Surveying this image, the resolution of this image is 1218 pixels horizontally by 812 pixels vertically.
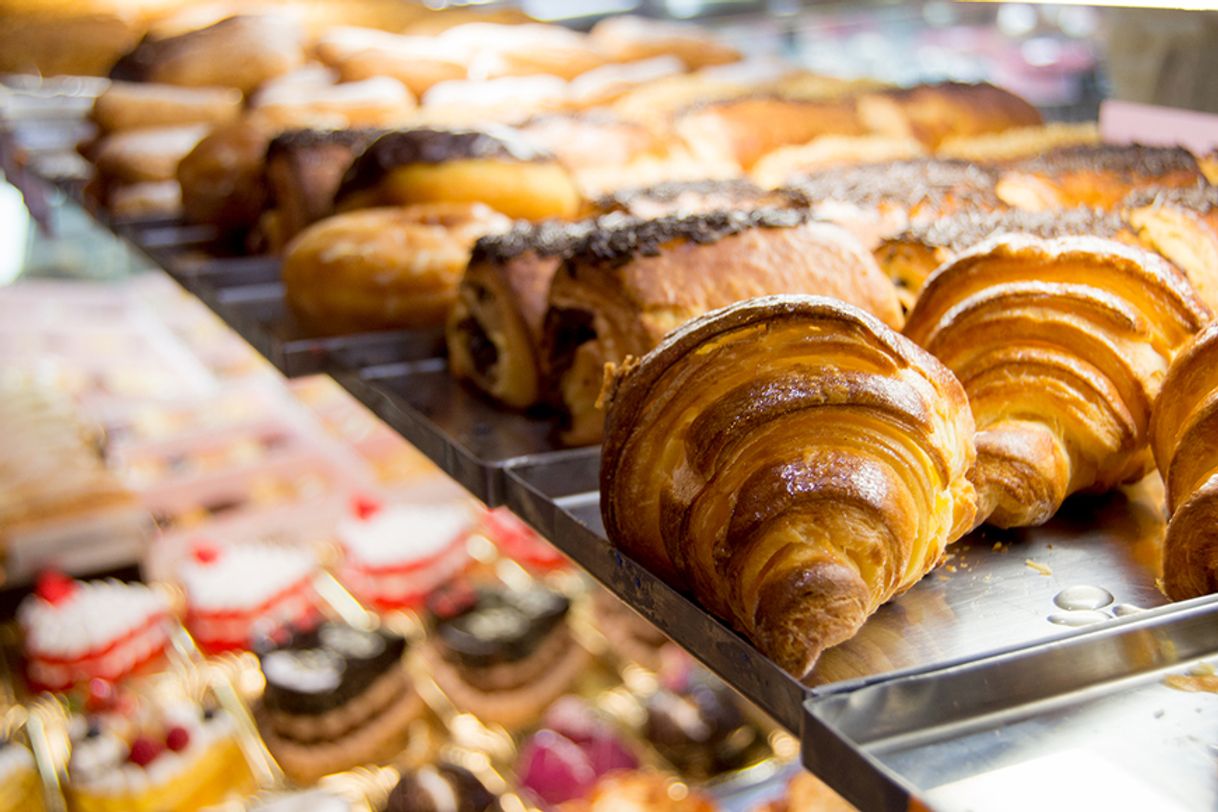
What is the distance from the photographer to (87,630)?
3.66m

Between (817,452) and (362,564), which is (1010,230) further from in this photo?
(362,564)

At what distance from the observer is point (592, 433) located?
1477 millimetres

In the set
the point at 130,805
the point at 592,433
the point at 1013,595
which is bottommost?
the point at 130,805

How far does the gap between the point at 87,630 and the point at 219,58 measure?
1.80m

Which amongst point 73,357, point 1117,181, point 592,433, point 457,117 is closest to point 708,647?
point 592,433

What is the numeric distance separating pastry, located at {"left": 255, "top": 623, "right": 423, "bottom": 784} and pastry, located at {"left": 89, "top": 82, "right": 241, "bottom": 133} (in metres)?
1.59

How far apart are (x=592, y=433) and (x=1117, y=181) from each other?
927 mm

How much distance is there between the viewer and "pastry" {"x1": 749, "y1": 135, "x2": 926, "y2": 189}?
2.45 metres

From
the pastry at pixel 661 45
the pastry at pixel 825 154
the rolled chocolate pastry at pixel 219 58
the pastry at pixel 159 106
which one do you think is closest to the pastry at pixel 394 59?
the rolled chocolate pastry at pixel 219 58

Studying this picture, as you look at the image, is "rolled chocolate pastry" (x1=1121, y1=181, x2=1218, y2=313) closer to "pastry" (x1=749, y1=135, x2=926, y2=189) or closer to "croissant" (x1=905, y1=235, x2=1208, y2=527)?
"croissant" (x1=905, y1=235, x2=1208, y2=527)

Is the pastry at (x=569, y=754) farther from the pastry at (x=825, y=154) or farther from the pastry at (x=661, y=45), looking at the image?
the pastry at (x=661, y=45)

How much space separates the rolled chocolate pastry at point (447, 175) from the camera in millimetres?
2172

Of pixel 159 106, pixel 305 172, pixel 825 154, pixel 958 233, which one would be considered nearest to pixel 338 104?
pixel 159 106

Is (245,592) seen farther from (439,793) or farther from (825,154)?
(825,154)
